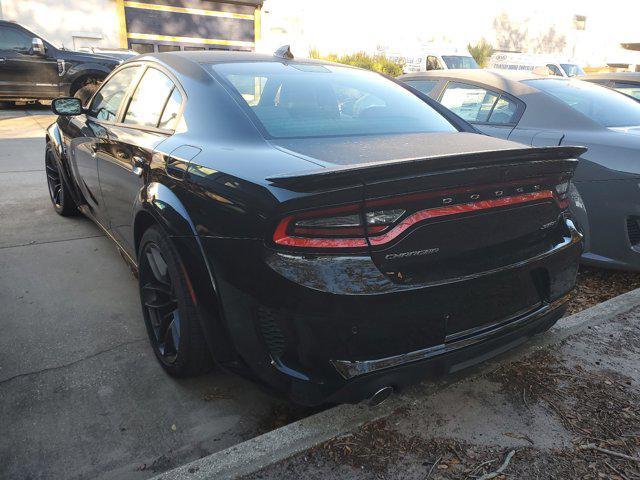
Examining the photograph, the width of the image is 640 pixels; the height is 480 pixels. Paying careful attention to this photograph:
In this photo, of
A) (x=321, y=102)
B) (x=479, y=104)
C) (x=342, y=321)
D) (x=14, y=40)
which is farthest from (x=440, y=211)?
(x=14, y=40)

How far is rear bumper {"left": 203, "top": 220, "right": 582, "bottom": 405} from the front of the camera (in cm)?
170

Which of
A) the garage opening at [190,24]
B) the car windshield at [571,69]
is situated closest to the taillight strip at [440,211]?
the car windshield at [571,69]

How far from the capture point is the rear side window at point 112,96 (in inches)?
134

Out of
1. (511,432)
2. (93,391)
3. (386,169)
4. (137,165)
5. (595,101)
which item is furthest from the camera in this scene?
(595,101)

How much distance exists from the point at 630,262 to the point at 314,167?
2709mm

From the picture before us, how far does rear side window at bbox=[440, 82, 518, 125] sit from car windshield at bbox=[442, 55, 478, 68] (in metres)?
13.8

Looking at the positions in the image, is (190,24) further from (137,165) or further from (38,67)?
(137,165)

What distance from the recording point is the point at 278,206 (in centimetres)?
169

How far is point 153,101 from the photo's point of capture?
292 centimetres

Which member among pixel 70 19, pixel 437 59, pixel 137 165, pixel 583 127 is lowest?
pixel 437 59

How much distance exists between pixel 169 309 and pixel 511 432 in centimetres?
164

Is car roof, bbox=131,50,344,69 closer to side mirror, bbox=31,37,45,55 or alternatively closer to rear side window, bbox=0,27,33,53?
side mirror, bbox=31,37,45,55

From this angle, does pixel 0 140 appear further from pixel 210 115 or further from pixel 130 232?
pixel 210 115

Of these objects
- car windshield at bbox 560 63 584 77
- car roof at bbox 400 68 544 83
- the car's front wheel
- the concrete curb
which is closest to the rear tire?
the car's front wheel
